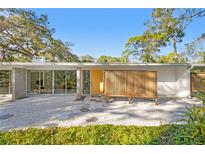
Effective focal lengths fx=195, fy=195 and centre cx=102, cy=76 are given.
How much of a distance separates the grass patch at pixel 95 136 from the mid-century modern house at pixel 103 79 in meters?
7.22

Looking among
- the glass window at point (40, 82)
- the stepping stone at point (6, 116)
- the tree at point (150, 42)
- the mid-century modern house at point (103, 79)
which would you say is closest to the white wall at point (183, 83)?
the mid-century modern house at point (103, 79)

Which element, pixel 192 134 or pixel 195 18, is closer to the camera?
pixel 192 134

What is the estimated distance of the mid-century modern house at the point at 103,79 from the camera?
1207cm

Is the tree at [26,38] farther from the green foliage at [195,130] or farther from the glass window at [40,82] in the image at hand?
the green foliage at [195,130]

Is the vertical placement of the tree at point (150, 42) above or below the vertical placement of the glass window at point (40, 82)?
above

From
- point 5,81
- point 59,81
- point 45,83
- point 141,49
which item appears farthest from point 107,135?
point 141,49

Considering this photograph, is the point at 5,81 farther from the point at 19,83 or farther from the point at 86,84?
the point at 86,84

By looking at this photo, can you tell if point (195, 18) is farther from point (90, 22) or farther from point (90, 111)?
point (90, 22)

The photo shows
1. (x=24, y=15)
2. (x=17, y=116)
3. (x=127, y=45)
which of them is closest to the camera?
(x=17, y=116)

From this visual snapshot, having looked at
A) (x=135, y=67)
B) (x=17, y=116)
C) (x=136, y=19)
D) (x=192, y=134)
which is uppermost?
(x=136, y=19)

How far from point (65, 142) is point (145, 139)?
184 cm

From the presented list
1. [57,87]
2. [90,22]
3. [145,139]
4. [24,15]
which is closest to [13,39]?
[24,15]

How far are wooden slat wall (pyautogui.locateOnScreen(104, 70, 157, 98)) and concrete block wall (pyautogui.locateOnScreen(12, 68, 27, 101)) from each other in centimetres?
627

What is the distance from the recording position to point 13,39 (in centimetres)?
1653
